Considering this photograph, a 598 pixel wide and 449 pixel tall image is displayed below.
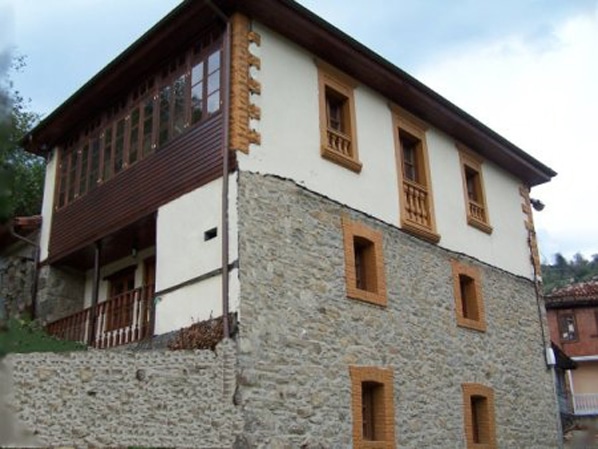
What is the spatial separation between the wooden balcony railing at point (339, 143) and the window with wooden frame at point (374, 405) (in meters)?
→ 3.81

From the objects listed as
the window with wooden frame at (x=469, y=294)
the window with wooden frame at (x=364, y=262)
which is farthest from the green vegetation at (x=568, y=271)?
the window with wooden frame at (x=364, y=262)

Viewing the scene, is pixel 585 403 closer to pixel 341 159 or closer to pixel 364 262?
pixel 364 262

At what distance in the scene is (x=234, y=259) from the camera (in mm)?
10227

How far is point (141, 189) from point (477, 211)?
7.68 meters

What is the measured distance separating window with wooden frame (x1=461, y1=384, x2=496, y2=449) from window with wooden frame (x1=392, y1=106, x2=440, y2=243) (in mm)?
3066

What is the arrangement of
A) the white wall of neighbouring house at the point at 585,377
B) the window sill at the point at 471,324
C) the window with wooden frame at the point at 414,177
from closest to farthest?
1. the window with wooden frame at the point at 414,177
2. the window sill at the point at 471,324
3. the white wall of neighbouring house at the point at 585,377

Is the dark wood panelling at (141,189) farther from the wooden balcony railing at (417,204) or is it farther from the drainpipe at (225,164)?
the wooden balcony railing at (417,204)

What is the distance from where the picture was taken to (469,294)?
50.1ft

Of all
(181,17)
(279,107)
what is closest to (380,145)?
(279,107)

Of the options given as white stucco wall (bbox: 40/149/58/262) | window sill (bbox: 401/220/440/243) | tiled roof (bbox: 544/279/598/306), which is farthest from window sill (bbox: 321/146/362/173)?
tiled roof (bbox: 544/279/598/306)

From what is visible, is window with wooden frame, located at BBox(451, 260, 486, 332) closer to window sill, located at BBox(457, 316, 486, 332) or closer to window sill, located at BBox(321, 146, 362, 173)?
window sill, located at BBox(457, 316, 486, 332)

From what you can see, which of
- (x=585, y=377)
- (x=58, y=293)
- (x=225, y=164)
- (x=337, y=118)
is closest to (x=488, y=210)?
(x=337, y=118)

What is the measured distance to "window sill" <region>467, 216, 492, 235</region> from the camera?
1552 centimetres

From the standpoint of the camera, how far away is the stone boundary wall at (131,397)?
332 inches
